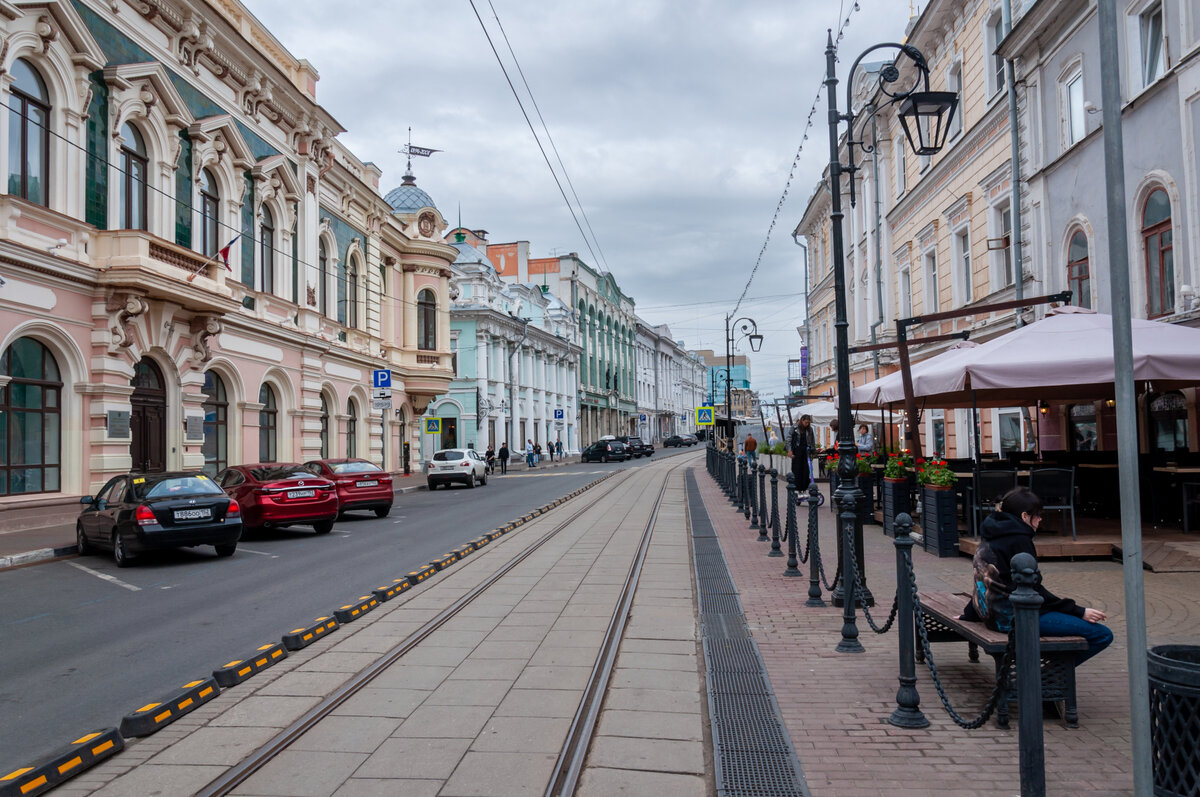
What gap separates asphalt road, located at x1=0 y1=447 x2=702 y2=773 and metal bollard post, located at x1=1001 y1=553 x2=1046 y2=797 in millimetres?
5148

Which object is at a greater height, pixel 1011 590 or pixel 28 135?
pixel 28 135

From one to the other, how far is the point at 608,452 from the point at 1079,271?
43.8 meters

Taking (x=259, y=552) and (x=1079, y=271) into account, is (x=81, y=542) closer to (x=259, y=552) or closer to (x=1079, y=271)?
(x=259, y=552)

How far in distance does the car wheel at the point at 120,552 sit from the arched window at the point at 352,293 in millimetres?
19816

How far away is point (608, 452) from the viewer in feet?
191

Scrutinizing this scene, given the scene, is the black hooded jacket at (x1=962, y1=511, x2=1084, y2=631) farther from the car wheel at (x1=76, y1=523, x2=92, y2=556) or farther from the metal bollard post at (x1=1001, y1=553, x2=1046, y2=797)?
the car wheel at (x1=76, y1=523, x2=92, y2=556)

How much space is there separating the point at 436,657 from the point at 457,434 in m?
43.6

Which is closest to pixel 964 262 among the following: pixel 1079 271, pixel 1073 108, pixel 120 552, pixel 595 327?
pixel 1079 271

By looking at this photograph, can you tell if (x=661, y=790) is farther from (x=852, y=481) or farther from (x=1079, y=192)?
(x=1079, y=192)

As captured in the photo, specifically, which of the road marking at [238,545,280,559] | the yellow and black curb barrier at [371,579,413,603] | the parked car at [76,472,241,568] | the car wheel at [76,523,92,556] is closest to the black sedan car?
the road marking at [238,545,280,559]

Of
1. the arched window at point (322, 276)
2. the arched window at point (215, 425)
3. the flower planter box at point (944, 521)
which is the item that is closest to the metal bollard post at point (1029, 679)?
the flower planter box at point (944, 521)

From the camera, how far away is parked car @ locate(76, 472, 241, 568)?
39.9ft

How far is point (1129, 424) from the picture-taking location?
322 cm

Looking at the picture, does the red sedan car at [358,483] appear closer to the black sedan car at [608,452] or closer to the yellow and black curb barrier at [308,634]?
the yellow and black curb barrier at [308,634]
